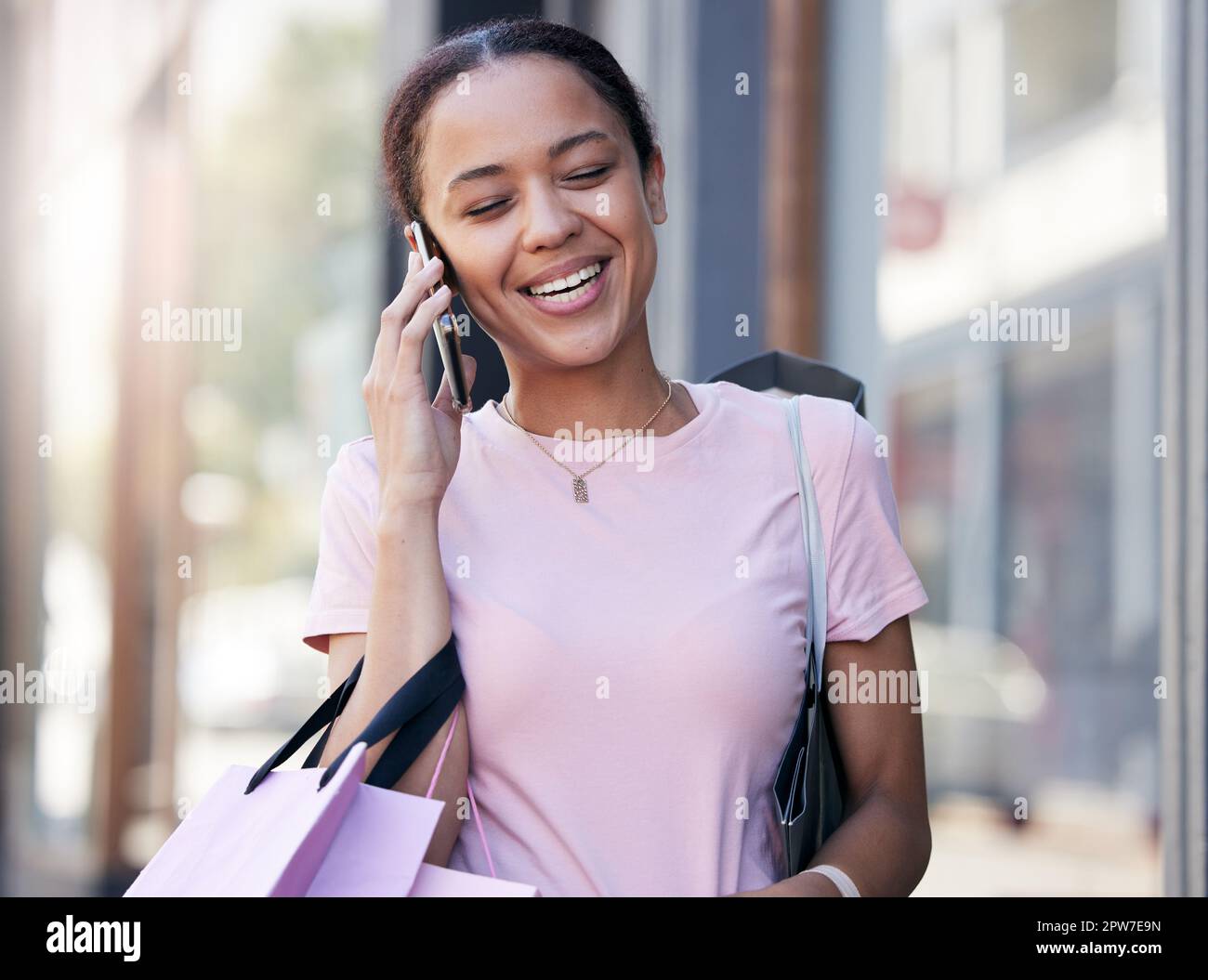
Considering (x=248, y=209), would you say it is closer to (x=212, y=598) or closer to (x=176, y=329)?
(x=176, y=329)

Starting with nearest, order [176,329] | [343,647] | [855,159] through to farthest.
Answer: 1. [343,647]
2. [855,159]
3. [176,329]

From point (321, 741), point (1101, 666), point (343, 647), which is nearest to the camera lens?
point (321, 741)

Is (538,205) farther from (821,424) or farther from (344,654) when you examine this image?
(344,654)

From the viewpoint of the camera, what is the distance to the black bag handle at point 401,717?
5.02ft

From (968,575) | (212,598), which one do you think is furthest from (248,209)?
(968,575)

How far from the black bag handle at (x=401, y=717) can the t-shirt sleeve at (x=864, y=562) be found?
0.47 meters

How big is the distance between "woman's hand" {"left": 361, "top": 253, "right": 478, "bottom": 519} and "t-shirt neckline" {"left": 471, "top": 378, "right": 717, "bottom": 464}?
0.28ft

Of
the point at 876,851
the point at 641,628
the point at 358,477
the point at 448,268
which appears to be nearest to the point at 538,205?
the point at 448,268

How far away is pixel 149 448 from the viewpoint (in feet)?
25.0

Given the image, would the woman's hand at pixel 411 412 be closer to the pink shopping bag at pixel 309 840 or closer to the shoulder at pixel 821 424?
the pink shopping bag at pixel 309 840

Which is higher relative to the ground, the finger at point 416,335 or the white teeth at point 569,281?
the white teeth at point 569,281

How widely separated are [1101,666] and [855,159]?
6.26m

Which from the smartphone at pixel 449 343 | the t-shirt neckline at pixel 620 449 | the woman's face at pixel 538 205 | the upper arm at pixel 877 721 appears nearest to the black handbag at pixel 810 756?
the upper arm at pixel 877 721

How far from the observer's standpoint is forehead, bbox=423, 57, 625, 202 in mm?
1763
